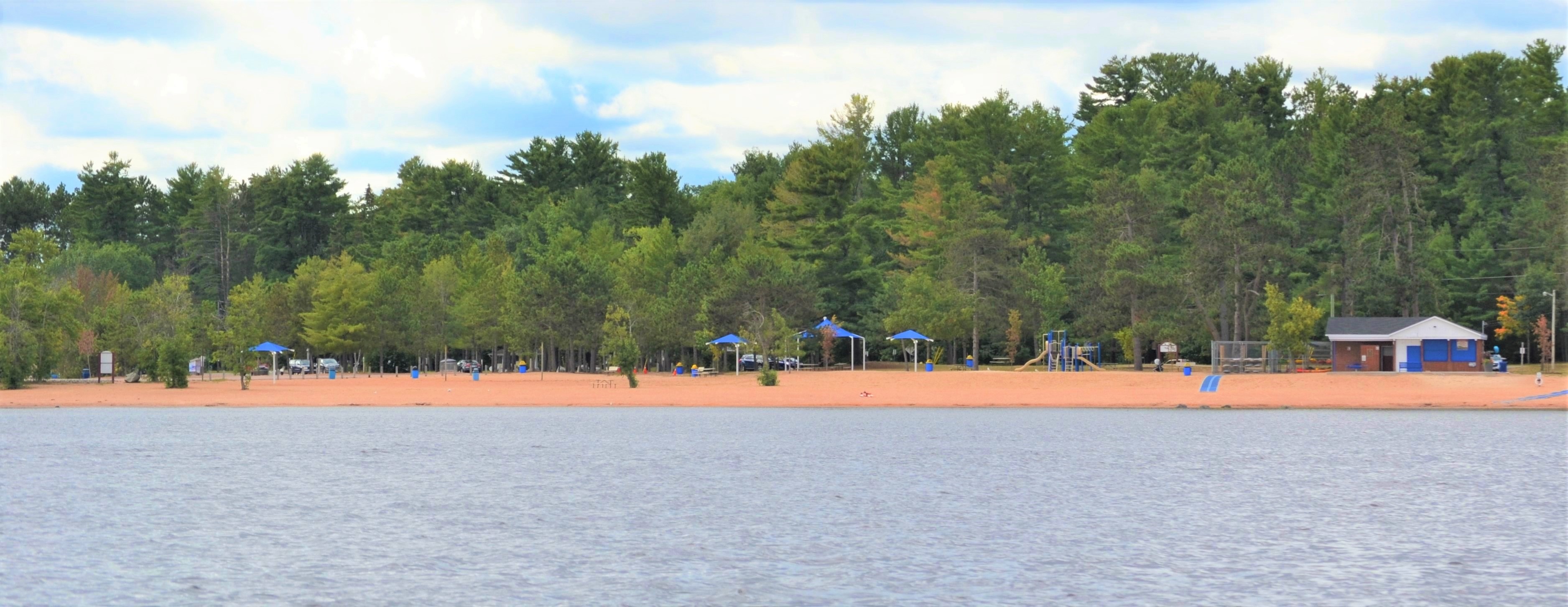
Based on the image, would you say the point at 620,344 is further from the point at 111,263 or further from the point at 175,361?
the point at 111,263

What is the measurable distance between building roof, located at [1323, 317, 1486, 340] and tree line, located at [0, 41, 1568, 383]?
7.60ft

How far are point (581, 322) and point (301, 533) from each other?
72.9 m

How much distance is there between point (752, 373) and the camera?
88.8 metres

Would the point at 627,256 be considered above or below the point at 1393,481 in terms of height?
above

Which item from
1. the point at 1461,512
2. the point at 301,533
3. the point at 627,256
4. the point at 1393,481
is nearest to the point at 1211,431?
the point at 1393,481

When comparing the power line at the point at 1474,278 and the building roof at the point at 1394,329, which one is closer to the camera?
the building roof at the point at 1394,329

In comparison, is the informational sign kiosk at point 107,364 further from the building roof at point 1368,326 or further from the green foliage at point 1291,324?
the building roof at point 1368,326

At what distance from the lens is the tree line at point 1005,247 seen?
85.1 meters

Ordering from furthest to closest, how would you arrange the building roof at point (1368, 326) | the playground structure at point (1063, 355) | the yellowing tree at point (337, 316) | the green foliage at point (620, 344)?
1. the yellowing tree at point (337, 316)
2. the playground structure at point (1063, 355)
3. the building roof at point (1368, 326)
4. the green foliage at point (620, 344)

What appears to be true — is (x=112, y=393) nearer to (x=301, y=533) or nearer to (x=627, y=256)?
(x=627, y=256)

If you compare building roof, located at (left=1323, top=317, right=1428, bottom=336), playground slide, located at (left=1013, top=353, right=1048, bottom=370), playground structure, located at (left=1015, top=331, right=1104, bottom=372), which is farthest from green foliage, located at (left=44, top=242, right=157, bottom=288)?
building roof, located at (left=1323, top=317, right=1428, bottom=336)

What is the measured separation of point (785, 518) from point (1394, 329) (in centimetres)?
6026

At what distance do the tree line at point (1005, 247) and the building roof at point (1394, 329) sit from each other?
2.32m

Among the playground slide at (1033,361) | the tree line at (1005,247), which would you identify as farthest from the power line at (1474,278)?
the playground slide at (1033,361)
